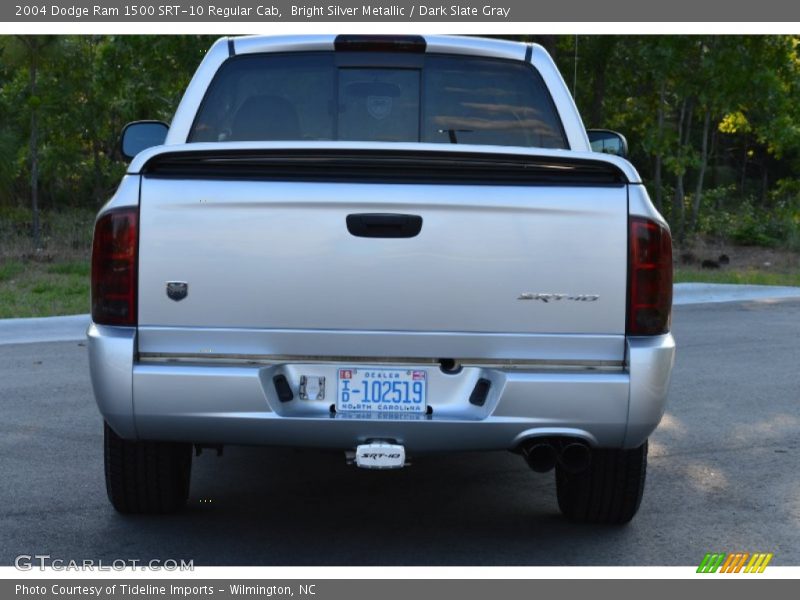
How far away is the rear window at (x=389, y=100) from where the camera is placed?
6.04 m

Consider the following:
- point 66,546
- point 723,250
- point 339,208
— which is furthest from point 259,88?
point 723,250

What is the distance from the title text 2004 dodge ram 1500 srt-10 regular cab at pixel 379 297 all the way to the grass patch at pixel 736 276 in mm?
10523

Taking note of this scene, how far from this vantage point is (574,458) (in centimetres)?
465

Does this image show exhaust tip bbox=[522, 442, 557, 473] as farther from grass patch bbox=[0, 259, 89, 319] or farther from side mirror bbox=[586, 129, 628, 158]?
grass patch bbox=[0, 259, 89, 319]

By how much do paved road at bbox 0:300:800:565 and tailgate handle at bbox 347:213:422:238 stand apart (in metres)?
1.27

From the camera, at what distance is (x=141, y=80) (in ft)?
57.4

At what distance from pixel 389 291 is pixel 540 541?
4.46 feet

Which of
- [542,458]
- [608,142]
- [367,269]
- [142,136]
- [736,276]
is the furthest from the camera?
[736,276]

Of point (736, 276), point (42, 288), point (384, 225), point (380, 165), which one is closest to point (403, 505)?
point (384, 225)

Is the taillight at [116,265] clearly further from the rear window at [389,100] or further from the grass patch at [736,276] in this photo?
the grass patch at [736,276]

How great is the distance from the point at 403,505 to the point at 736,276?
1078 cm

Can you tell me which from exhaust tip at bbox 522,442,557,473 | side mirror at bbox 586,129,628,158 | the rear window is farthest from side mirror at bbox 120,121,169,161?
exhaust tip at bbox 522,442,557,473

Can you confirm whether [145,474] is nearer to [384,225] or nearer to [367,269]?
[367,269]

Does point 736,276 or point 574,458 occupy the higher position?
point 574,458
